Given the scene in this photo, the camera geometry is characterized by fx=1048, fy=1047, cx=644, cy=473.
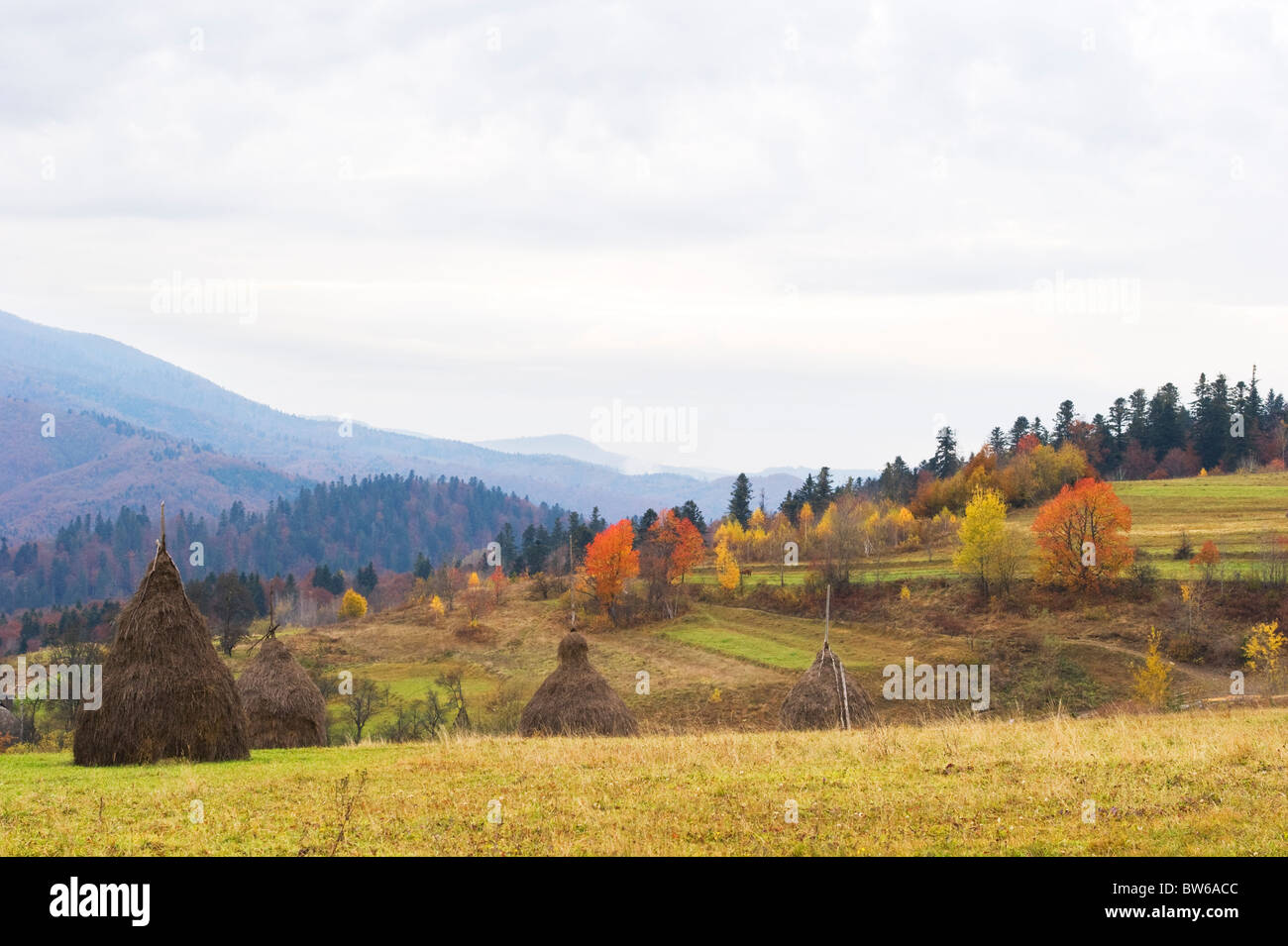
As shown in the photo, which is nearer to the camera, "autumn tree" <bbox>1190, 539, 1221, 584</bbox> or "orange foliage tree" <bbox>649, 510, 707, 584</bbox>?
"autumn tree" <bbox>1190, 539, 1221, 584</bbox>

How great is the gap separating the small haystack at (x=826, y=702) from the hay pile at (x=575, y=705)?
4850mm

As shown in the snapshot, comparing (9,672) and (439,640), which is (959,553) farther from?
(9,672)

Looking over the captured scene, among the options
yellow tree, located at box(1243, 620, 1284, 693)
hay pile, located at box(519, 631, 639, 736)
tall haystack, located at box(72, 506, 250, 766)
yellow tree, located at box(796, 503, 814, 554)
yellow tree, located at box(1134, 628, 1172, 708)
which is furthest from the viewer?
yellow tree, located at box(796, 503, 814, 554)

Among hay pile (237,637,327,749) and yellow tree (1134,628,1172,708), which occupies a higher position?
hay pile (237,637,327,749)

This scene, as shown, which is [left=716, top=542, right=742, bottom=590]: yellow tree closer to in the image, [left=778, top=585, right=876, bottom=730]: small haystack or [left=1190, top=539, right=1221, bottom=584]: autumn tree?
[left=1190, top=539, right=1221, bottom=584]: autumn tree

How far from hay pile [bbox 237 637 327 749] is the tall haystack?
31.1 ft

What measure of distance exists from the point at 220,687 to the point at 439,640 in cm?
8110

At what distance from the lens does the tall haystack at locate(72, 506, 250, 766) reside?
66.3 ft

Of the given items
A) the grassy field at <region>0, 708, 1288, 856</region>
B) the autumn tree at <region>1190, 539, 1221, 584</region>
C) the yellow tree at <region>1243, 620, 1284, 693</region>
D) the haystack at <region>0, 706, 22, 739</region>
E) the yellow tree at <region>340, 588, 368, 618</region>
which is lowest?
the yellow tree at <region>340, 588, 368, 618</region>
